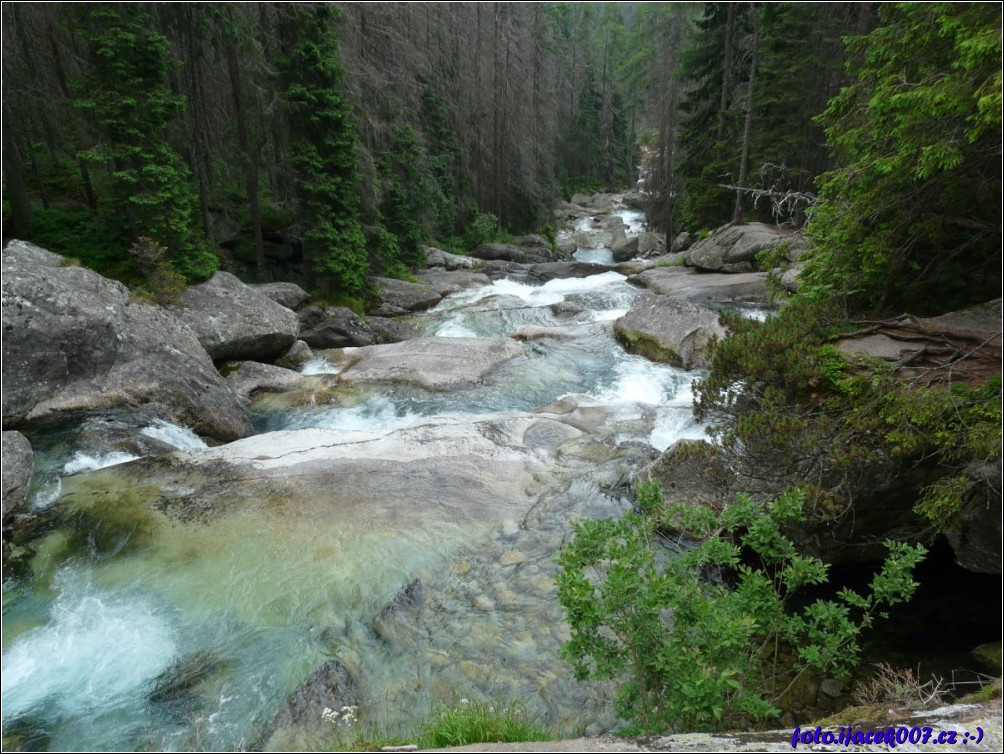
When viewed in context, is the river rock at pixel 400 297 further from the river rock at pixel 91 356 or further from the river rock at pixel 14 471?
the river rock at pixel 14 471

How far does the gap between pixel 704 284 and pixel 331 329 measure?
11.5 m

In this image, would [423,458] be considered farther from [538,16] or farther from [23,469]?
[538,16]

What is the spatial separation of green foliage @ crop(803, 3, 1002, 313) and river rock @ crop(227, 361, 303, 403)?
9.35 metres

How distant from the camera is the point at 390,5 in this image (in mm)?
21453

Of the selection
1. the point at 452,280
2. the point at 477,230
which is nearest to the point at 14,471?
the point at 452,280

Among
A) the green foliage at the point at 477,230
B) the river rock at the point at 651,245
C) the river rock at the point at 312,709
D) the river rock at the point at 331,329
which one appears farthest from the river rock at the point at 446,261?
the river rock at the point at 312,709

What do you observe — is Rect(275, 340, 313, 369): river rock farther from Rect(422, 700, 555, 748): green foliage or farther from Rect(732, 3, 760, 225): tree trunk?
Rect(732, 3, 760, 225): tree trunk

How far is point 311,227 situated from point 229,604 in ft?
42.4

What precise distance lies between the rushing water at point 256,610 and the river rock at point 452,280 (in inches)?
548

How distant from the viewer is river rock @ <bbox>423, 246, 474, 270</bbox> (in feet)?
81.3

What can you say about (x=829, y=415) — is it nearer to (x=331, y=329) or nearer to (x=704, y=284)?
(x=331, y=329)

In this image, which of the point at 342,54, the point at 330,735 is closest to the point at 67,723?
the point at 330,735

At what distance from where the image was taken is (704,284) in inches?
713

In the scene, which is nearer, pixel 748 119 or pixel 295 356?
pixel 295 356
